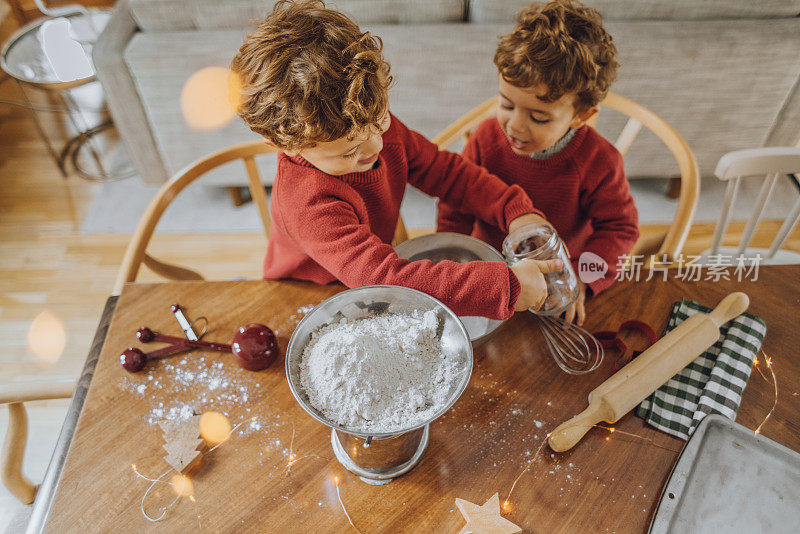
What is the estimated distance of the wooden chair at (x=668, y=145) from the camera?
3.49ft

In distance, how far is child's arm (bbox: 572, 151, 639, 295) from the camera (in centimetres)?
106

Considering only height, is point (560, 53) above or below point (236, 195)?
above

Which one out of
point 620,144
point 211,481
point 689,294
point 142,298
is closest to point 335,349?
point 211,481

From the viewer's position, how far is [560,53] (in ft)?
2.89

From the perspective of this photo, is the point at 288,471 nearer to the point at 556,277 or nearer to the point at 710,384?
the point at 556,277

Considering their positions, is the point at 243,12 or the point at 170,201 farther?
the point at 243,12

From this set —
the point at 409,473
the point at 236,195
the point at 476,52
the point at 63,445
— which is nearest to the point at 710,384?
the point at 409,473

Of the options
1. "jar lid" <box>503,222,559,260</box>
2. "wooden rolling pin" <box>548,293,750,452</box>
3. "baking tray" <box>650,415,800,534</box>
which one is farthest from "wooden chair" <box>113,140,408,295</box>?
"baking tray" <box>650,415,800,534</box>

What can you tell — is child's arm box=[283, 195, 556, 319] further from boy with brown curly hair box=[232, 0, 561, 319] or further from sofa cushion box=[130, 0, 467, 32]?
sofa cushion box=[130, 0, 467, 32]

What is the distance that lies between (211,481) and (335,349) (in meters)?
0.27

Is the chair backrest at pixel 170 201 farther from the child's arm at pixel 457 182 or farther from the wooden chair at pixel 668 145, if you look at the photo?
the wooden chair at pixel 668 145

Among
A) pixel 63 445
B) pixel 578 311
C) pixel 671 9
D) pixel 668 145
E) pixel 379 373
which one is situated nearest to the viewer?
pixel 379 373

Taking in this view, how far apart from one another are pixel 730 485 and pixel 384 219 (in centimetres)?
67

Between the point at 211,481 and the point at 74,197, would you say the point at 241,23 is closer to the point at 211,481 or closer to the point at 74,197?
the point at 74,197
